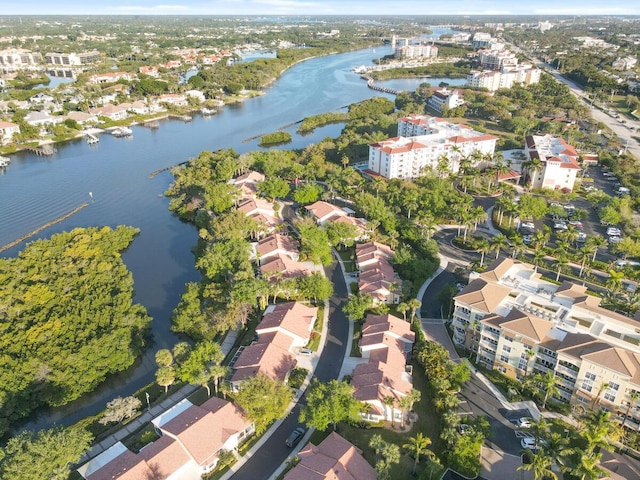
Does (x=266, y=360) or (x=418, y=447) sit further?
(x=266, y=360)

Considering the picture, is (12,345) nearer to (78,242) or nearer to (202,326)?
(202,326)

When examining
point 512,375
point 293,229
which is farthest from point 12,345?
point 512,375

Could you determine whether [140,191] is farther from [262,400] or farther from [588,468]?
[588,468]

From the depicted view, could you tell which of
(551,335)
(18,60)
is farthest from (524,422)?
(18,60)

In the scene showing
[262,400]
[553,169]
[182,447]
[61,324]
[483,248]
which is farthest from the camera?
→ [553,169]

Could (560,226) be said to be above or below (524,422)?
below

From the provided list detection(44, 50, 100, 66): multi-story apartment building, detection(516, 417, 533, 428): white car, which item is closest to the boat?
detection(516, 417, 533, 428): white car

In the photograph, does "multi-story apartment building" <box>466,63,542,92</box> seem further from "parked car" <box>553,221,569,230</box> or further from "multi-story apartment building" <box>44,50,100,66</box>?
"multi-story apartment building" <box>44,50,100,66</box>
